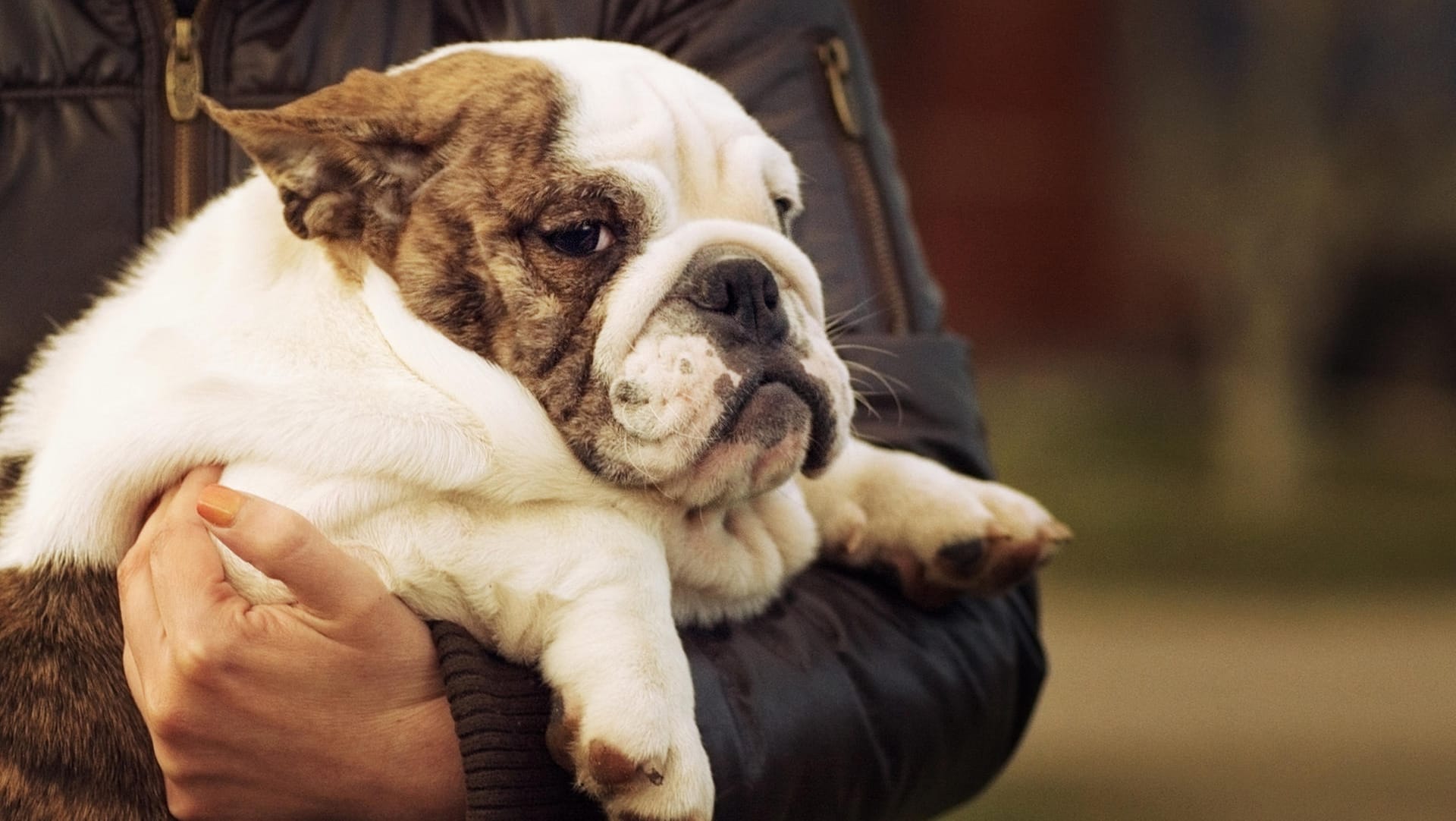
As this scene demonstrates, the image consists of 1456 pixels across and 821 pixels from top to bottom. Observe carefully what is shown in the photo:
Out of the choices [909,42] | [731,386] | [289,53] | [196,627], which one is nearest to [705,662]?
[731,386]

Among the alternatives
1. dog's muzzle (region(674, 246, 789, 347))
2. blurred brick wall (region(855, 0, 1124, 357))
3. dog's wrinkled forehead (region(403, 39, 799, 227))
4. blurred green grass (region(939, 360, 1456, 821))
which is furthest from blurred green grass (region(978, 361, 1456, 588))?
dog's muzzle (region(674, 246, 789, 347))

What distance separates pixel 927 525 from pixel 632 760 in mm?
559

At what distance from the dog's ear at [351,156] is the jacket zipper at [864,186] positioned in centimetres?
64

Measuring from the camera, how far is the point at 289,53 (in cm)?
184

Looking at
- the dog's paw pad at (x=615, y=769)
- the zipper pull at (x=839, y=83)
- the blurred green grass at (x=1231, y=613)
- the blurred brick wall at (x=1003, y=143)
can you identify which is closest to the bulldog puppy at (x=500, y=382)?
the dog's paw pad at (x=615, y=769)

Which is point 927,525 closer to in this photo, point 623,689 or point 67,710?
point 623,689

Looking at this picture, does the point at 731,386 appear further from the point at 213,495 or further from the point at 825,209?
the point at 825,209

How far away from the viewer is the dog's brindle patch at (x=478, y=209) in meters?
1.41

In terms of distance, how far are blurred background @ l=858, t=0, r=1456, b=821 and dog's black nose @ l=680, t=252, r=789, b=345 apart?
292cm

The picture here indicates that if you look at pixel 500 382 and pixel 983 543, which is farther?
pixel 983 543

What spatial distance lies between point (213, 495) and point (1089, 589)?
4.90 metres

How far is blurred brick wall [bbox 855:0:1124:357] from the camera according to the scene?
940 cm

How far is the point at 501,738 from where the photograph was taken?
1337mm

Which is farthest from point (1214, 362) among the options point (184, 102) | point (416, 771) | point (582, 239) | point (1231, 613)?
point (416, 771)
